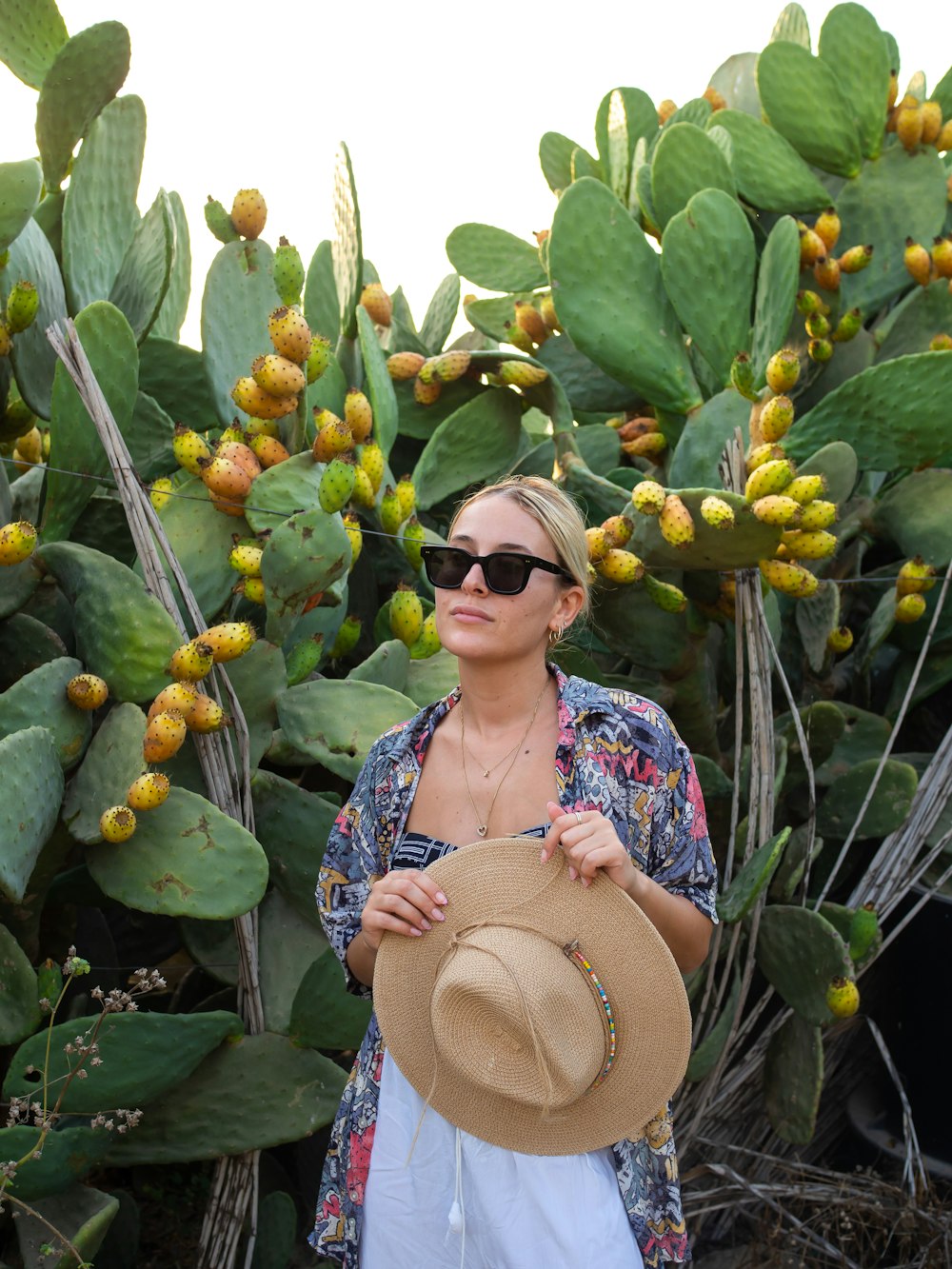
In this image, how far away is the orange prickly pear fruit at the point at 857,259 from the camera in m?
2.95

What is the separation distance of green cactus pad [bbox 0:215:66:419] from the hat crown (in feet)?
4.56

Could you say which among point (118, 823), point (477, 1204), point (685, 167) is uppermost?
point (685, 167)

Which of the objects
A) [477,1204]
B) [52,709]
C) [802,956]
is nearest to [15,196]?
[52,709]

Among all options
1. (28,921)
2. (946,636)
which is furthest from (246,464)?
(946,636)

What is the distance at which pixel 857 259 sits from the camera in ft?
9.69

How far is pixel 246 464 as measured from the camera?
2.11 meters

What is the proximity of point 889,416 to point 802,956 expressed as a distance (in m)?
1.08

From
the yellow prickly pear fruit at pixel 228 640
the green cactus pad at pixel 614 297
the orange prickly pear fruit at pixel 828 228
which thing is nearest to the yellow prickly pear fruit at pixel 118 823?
the yellow prickly pear fruit at pixel 228 640

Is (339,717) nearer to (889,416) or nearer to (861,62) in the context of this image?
(889,416)

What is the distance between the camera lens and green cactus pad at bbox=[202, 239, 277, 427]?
2340 millimetres

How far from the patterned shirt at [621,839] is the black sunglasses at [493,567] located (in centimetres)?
14

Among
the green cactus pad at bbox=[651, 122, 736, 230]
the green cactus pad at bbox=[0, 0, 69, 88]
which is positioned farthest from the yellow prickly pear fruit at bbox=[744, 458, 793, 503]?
the green cactus pad at bbox=[0, 0, 69, 88]

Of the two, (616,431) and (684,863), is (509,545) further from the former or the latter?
(616,431)

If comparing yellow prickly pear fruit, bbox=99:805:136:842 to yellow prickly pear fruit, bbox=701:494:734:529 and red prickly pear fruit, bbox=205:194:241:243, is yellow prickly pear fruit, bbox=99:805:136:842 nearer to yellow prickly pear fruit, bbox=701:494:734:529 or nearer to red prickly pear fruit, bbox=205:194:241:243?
yellow prickly pear fruit, bbox=701:494:734:529
